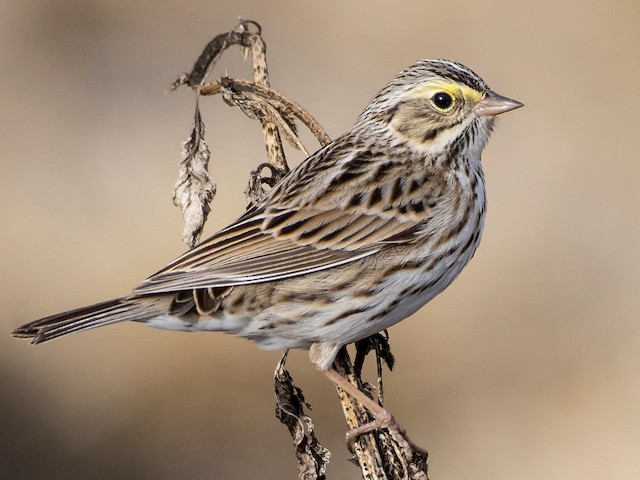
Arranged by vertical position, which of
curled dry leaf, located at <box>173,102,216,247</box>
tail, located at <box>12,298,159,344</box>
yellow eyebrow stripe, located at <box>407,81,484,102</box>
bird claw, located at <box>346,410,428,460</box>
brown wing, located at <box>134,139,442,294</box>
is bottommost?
bird claw, located at <box>346,410,428,460</box>

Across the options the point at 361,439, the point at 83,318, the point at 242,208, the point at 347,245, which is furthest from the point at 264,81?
the point at 242,208

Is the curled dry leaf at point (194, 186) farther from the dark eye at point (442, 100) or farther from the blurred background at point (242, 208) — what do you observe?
the blurred background at point (242, 208)

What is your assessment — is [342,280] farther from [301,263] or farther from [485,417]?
[485,417]

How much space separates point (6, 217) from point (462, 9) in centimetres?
440

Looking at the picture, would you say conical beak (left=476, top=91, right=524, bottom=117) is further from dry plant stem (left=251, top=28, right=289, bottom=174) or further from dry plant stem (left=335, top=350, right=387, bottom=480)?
dry plant stem (left=335, top=350, right=387, bottom=480)

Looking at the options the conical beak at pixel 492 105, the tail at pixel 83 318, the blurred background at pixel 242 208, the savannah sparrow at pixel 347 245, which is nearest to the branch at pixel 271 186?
the savannah sparrow at pixel 347 245

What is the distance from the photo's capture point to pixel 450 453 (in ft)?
28.5

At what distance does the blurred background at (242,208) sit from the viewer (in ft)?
28.3

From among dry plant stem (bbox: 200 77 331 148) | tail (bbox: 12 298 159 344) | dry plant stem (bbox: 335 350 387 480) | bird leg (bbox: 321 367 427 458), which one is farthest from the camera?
dry plant stem (bbox: 200 77 331 148)

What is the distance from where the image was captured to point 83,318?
5109 mm

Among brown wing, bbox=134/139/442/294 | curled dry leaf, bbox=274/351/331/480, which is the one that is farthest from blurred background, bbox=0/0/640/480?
curled dry leaf, bbox=274/351/331/480

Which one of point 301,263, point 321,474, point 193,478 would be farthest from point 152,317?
point 193,478

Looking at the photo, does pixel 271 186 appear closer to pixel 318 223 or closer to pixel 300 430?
pixel 318 223

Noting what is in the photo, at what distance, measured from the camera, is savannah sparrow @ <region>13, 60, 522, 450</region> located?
17.4ft
